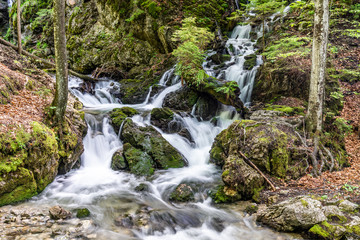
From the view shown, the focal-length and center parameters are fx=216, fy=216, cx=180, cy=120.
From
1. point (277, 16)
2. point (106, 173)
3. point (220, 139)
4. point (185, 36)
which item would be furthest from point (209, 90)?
point (277, 16)

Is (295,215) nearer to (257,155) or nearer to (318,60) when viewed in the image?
(257,155)

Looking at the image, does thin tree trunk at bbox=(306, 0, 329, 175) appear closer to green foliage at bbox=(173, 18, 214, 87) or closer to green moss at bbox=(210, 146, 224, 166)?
green moss at bbox=(210, 146, 224, 166)

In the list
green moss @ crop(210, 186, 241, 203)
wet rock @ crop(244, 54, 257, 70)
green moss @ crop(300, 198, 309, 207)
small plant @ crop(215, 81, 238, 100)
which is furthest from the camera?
wet rock @ crop(244, 54, 257, 70)

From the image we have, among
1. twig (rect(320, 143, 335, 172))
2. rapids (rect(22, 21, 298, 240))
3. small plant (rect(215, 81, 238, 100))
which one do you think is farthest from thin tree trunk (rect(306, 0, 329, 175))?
small plant (rect(215, 81, 238, 100))

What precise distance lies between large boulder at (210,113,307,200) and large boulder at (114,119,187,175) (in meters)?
2.33

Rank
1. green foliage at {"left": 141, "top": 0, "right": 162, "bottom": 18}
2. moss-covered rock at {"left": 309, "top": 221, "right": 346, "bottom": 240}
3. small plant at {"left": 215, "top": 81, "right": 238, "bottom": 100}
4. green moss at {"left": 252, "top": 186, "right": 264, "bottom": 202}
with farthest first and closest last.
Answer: green foliage at {"left": 141, "top": 0, "right": 162, "bottom": 18} → small plant at {"left": 215, "top": 81, "right": 238, "bottom": 100} → green moss at {"left": 252, "top": 186, "right": 264, "bottom": 202} → moss-covered rock at {"left": 309, "top": 221, "right": 346, "bottom": 240}

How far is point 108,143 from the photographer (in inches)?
360

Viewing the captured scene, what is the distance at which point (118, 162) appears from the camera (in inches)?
316

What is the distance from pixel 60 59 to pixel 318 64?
7.72 m

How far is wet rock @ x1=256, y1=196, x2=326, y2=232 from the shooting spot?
4.16m

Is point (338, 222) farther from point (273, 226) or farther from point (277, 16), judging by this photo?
point (277, 16)

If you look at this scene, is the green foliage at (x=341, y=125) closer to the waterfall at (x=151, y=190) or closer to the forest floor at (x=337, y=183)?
the forest floor at (x=337, y=183)

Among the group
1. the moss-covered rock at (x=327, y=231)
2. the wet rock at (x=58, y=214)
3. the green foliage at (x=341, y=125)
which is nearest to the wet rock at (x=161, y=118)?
the wet rock at (x=58, y=214)

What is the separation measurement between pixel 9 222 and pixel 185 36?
32.9 feet
